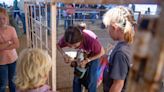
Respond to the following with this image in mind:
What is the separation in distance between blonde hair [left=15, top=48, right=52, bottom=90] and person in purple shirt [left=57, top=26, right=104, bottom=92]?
2.27ft

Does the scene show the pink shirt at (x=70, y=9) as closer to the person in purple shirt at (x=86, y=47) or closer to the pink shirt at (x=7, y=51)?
the person in purple shirt at (x=86, y=47)

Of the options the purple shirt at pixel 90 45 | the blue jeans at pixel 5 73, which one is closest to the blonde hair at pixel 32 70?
the purple shirt at pixel 90 45

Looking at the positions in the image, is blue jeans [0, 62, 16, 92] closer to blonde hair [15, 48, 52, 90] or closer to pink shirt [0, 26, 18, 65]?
pink shirt [0, 26, 18, 65]

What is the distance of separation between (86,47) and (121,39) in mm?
757

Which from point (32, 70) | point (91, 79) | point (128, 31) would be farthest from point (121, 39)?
point (91, 79)

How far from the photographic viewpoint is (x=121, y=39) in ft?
3.91

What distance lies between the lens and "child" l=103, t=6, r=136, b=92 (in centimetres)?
113

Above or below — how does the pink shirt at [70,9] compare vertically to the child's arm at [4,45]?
above

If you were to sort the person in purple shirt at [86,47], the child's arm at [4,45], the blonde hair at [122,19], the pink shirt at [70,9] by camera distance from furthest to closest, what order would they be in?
the pink shirt at [70,9] → the child's arm at [4,45] → the person in purple shirt at [86,47] → the blonde hair at [122,19]

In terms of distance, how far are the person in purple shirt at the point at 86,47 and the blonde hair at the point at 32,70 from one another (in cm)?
69

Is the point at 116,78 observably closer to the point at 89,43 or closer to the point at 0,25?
the point at 89,43

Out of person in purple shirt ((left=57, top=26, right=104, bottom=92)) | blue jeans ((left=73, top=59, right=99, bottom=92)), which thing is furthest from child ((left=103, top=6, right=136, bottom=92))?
blue jeans ((left=73, top=59, right=99, bottom=92))

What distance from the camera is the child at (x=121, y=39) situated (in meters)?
1.13

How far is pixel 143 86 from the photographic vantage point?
0.20 meters
